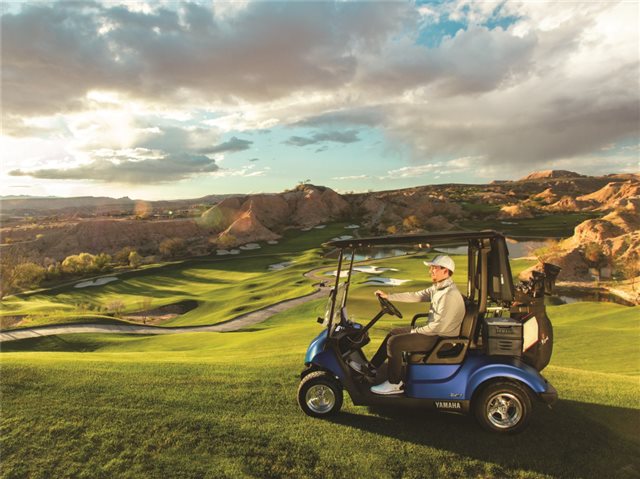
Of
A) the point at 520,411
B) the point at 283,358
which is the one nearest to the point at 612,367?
the point at 520,411

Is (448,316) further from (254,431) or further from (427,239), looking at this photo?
(254,431)

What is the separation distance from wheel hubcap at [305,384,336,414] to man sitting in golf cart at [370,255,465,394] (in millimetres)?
668

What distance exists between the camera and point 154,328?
28.2 meters

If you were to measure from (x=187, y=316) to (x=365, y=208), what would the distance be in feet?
269

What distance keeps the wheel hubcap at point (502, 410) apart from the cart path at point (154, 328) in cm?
2157

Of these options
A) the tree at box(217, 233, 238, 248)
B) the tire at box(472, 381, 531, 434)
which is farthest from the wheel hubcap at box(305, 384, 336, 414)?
the tree at box(217, 233, 238, 248)

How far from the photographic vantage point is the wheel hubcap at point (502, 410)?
5207 millimetres

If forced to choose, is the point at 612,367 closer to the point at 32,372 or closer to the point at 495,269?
the point at 495,269

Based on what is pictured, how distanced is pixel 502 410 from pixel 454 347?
101 cm

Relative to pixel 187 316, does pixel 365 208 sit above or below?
above

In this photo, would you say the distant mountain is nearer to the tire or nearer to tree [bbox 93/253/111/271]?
tree [bbox 93/253/111/271]

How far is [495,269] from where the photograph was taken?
573 cm

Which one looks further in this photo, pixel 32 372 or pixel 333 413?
pixel 32 372

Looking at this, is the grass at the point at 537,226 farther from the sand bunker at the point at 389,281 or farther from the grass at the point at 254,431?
the grass at the point at 254,431
